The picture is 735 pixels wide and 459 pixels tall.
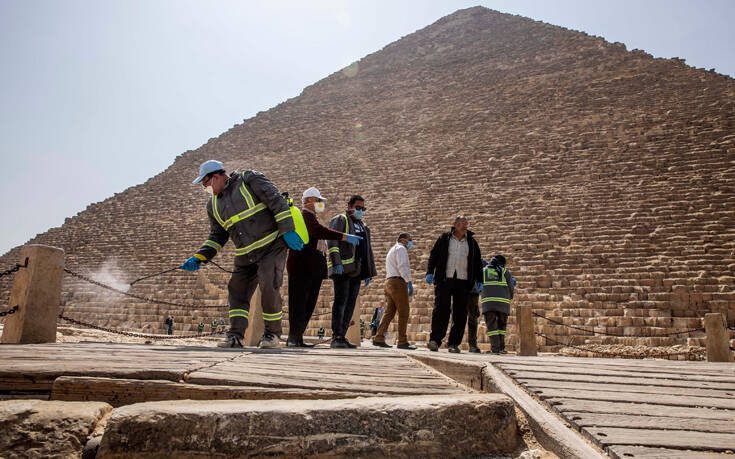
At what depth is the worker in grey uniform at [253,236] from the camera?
9.82ft

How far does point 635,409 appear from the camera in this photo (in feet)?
3.97

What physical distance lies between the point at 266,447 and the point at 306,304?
101 inches

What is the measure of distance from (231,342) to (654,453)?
255cm

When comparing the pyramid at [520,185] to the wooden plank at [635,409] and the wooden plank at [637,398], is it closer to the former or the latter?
the wooden plank at [637,398]

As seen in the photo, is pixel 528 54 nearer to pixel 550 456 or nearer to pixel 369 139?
pixel 369 139

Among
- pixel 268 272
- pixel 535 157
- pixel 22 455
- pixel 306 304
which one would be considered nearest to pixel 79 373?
pixel 22 455

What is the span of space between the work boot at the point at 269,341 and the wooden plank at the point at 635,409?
2.02m

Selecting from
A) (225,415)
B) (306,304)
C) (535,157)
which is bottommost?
(225,415)

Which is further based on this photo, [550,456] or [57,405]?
[57,405]

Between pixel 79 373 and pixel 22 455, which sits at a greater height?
pixel 79 373

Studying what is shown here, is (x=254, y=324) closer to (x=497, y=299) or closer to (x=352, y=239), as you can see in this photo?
(x=352, y=239)

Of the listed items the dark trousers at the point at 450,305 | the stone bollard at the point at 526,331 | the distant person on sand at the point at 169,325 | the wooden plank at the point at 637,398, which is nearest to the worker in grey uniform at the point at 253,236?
the dark trousers at the point at 450,305

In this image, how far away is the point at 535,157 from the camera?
596 inches

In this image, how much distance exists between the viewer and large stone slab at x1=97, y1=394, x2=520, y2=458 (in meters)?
0.96
